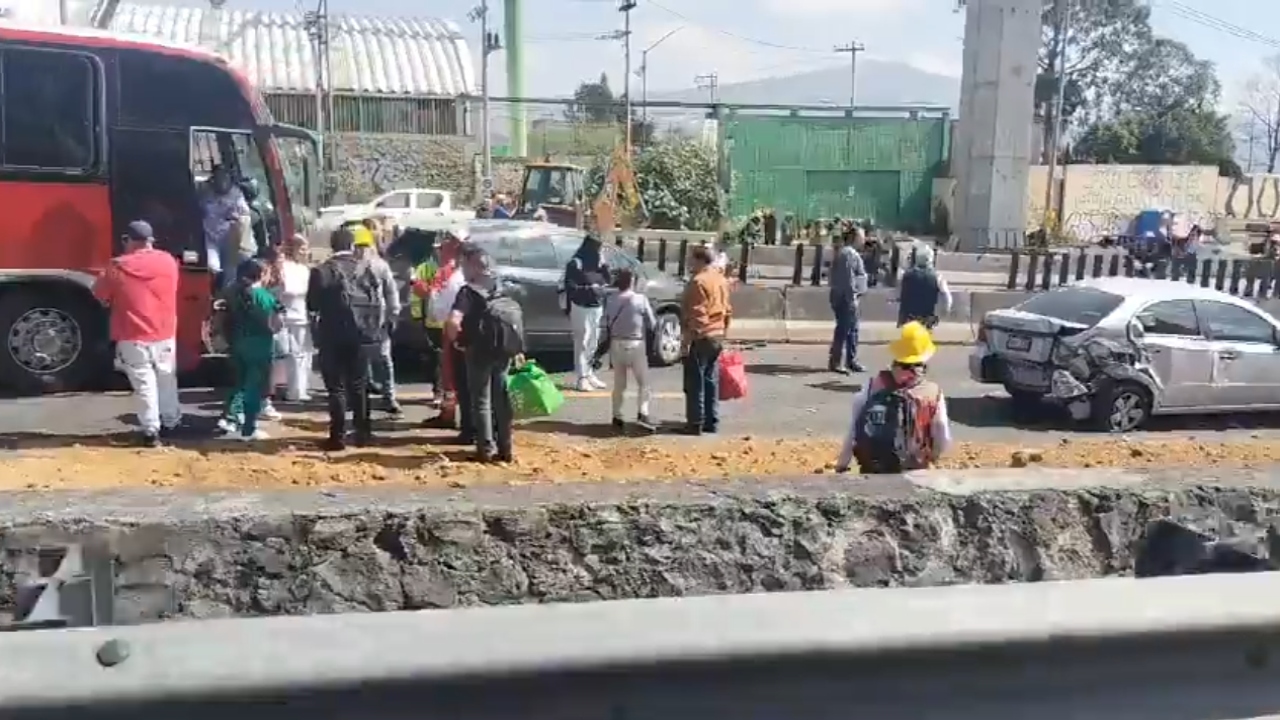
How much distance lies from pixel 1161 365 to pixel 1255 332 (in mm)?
1322

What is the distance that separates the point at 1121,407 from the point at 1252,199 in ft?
147

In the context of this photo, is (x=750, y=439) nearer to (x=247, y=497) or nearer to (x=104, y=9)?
(x=247, y=497)

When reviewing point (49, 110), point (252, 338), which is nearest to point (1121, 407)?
point (252, 338)

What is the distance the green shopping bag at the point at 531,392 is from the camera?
34.2 feet

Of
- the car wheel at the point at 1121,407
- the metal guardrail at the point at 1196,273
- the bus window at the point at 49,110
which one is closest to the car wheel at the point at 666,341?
the car wheel at the point at 1121,407

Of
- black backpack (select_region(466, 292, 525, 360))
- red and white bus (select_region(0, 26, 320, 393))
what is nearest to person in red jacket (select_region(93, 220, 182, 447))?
black backpack (select_region(466, 292, 525, 360))

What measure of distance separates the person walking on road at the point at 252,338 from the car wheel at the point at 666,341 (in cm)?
594

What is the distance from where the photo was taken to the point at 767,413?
12.7 meters

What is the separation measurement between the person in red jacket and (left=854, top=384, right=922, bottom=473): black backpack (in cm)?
561

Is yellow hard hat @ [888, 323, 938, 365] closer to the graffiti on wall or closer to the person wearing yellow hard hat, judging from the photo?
the person wearing yellow hard hat

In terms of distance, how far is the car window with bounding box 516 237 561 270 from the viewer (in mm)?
14102

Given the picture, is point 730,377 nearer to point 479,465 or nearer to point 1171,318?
point 479,465

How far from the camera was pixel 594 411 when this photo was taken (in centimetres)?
1219

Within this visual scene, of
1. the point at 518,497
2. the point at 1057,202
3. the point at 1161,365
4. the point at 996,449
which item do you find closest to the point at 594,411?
the point at 996,449
